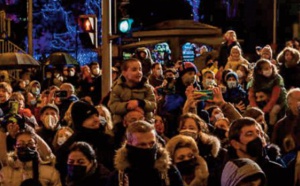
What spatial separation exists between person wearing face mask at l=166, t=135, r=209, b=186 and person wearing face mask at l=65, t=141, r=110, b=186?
2.26ft

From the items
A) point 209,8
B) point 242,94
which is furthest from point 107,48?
point 209,8

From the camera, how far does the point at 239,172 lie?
6.38 metres

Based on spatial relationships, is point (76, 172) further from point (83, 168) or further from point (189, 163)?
point (189, 163)

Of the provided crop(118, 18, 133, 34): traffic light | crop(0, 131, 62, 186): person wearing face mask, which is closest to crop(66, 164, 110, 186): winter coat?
crop(0, 131, 62, 186): person wearing face mask

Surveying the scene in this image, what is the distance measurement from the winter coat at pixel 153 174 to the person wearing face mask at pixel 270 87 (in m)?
5.03

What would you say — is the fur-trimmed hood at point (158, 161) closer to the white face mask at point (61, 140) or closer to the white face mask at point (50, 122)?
the white face mask at point (61, 140)

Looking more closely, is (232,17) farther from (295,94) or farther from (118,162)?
(118,162)

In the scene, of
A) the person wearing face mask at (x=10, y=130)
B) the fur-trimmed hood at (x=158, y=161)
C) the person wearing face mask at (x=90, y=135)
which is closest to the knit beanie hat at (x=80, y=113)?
the person wearing face mask at (x=90, y=135)

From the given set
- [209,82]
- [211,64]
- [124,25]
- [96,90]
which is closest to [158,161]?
[209,82]

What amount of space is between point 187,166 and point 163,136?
2.16 metres

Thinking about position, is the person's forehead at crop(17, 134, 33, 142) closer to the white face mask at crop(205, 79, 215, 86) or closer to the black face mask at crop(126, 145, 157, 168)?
the black face mask at crop(126, 145, 157, 168)

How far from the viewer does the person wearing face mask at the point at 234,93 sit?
12977mm

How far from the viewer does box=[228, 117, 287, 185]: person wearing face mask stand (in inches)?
292

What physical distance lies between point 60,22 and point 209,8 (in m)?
8.06
